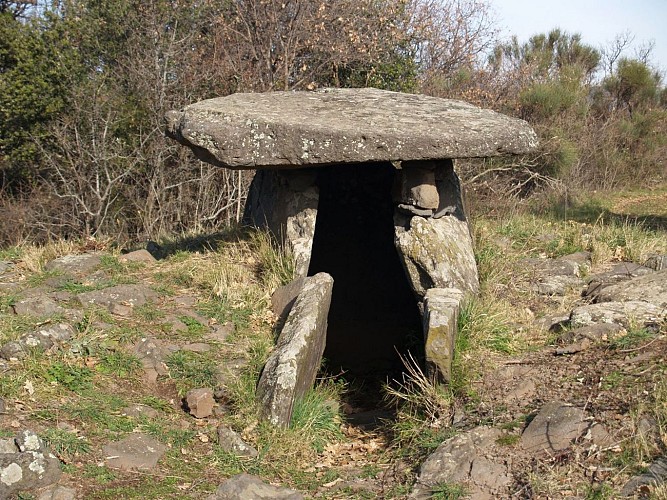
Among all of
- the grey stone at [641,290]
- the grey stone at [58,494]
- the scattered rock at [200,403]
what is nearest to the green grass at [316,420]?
the scattered rock at [200,403]

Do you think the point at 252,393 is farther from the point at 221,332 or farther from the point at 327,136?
the point at 327,136

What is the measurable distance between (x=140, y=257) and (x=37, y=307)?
1.66 m

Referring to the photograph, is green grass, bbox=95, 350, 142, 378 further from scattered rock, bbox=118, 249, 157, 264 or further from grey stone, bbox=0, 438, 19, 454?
scattered rock, bbox=118, 249, 157, 264

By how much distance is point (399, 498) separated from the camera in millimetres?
5039

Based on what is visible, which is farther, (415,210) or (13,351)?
(415,210)

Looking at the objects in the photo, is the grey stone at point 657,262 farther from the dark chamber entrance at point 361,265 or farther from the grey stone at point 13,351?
the grey stone at point 13,351

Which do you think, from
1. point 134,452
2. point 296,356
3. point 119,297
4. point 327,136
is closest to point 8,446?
point 134,452

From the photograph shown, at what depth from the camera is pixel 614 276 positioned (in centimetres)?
793

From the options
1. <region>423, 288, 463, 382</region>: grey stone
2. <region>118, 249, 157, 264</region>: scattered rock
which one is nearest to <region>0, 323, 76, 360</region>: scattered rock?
<region>118, 249, 157, 264</region>: scattered rock

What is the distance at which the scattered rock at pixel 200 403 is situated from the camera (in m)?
5.80

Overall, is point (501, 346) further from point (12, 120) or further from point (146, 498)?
point (12, 120)

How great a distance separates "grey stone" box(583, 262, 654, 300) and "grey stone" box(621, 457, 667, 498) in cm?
302

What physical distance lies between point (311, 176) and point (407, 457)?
3048 mm

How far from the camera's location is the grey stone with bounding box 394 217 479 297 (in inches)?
284
